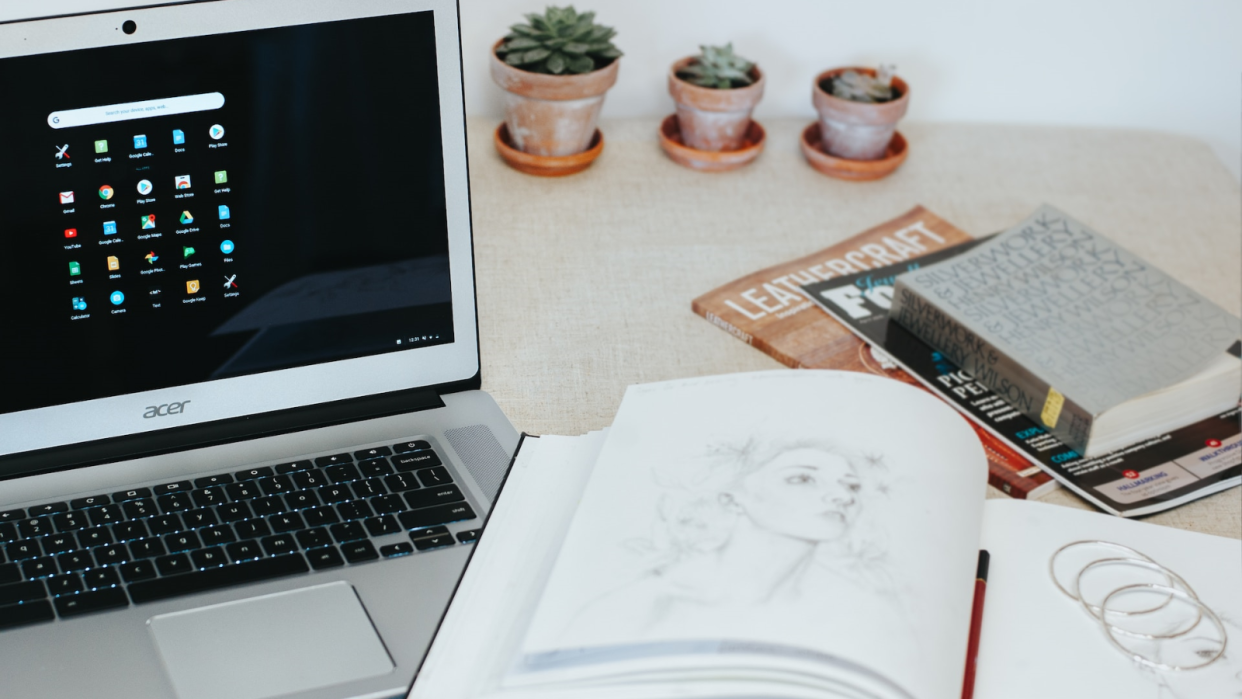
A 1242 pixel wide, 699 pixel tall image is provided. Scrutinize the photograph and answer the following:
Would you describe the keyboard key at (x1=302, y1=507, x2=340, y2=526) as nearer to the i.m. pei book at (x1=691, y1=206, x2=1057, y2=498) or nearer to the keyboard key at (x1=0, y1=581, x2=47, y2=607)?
the keyboard key at (x1=0, y1=581, x2=47, y2=607)

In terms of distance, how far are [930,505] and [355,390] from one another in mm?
383

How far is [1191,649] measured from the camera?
1.82 ft

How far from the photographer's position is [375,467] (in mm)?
662

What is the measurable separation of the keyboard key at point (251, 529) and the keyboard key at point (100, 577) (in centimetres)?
7

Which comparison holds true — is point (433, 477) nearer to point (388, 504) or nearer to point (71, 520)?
point (388, 504)

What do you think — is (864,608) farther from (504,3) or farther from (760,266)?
(504,3)

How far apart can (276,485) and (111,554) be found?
0.10m

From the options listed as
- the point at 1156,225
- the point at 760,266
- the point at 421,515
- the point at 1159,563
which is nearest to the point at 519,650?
the point at 421,515

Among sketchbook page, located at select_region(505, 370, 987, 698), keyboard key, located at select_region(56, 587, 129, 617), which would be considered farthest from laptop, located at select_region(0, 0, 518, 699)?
sketchbook page, located at select_region(505, 370, 987, 698)

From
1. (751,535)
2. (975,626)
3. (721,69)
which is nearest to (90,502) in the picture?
(751,535)

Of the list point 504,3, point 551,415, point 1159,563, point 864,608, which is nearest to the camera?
point 864,608

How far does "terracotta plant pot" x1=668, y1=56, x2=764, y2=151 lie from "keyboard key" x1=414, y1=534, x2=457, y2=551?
620 millimetres

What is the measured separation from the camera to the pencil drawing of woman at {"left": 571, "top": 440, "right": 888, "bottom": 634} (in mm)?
493

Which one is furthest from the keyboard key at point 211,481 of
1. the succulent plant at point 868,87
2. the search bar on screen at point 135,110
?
the succulent plant at point 868,87
